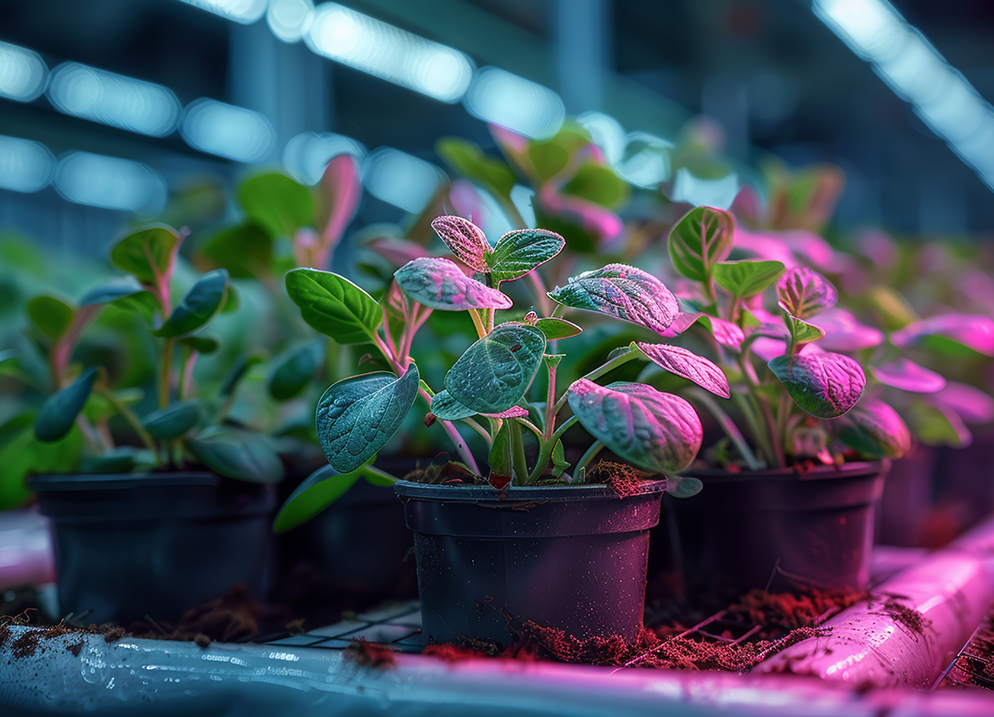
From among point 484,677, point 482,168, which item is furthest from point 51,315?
point 484,677

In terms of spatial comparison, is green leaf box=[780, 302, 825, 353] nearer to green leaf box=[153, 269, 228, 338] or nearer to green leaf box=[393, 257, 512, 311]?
green leaf box=[393, 257, 512, 311]

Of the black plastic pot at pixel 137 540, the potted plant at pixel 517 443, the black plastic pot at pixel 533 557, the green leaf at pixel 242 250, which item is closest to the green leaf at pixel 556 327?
the potted plant at pixel 517 443

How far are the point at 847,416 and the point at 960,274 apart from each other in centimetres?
130

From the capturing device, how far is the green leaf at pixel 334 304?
52 cm

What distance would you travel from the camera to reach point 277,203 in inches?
33.6

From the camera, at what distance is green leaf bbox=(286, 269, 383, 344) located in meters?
0.52

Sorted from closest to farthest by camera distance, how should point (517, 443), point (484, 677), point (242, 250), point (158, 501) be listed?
1. point (484, 677)
2. point (517, 443)
3. point (158, 501)
4. point (242, 250)

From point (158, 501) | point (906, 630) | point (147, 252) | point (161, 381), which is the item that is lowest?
point (906, 630)

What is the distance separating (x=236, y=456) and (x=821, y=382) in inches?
18.4

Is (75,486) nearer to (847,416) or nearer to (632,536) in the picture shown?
(632,536)

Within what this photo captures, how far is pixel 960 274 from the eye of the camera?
1646 mm

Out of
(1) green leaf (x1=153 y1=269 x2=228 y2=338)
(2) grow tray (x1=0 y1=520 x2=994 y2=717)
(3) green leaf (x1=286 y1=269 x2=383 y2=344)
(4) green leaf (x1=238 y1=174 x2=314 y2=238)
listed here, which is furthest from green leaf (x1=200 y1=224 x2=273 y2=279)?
(2) grow tray (x1=0 y1=520 x2=994 y2=717)

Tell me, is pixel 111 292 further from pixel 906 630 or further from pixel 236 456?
pixel 906 630

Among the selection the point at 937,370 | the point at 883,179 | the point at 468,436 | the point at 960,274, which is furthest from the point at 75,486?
the point at 883,179
